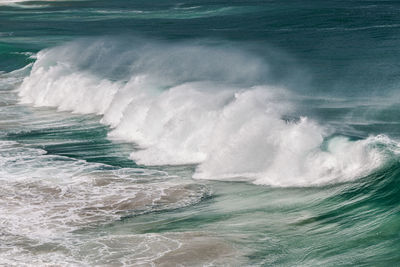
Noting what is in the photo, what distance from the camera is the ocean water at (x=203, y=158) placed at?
17.3 m

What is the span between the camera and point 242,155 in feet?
82.7

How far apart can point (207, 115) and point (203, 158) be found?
362 centimetres

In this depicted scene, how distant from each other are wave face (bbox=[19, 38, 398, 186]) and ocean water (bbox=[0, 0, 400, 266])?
0.22 ft

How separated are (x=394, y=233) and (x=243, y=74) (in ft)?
96.9

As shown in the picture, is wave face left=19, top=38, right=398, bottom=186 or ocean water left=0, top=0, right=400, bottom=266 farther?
wave face left=19, top=38, right=398, bottom=186

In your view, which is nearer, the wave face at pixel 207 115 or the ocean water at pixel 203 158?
the ocean water at pixel 203 158

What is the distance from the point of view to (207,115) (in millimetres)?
30203

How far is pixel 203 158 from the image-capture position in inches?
1059

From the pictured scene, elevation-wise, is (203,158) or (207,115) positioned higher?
(207,115)

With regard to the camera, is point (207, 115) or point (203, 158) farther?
point (207, 115)

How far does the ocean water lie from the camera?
17297mm

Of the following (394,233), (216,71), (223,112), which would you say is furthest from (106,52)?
(394,233)

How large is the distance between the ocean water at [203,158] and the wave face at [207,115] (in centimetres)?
7

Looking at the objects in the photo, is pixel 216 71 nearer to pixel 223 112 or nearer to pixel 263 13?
pixel 223 112
